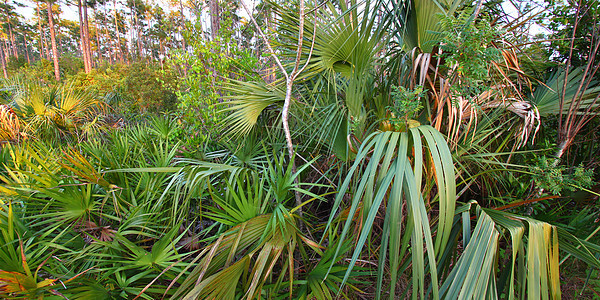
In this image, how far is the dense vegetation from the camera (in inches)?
33.3

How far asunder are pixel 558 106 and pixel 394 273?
5.68 feet

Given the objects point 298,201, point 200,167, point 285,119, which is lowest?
point 298,201

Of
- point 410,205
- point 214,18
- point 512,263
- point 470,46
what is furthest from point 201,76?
point 512,263

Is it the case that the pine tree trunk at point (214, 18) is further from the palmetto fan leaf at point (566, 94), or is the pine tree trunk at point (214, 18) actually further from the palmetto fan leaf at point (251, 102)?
the palmetto fan leaf at point (566, 94)

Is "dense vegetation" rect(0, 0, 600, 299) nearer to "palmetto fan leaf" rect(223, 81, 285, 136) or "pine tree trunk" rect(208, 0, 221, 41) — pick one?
"palmetto fan leaf" rect(223, 81, 285, 136)

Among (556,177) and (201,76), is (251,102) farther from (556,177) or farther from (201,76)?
(556,177)

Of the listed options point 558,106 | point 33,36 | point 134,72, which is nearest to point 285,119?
point 558,106

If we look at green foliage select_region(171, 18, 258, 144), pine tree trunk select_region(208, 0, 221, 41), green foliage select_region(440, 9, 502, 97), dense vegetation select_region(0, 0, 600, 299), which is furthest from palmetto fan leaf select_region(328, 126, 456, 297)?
pine tree trunk select_region(208, 0, 221, 41)

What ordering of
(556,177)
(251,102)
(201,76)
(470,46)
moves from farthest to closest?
(201,76) → (251,102) → (556,177) → (470,46)

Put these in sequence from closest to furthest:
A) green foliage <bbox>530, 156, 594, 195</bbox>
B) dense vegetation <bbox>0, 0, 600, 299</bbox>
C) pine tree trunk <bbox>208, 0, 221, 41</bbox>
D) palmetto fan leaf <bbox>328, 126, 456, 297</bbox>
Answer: palmetto fan leaf <bbox>328, 126, 456, 297</bbox> → dense vegetation <bbox>0, 0, 600, 299</bbox> → green foliage <bbox>530, 156, 594, 195</bbox> → pine tree trunk <bbox>208, 0, 221, 41</bbox>

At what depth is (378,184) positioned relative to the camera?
843 mm

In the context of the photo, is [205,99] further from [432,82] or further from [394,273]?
[394,273]

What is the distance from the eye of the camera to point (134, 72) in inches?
230

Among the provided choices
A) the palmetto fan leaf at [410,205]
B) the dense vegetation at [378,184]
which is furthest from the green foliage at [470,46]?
the palmetto fan leaf at [410,205]
